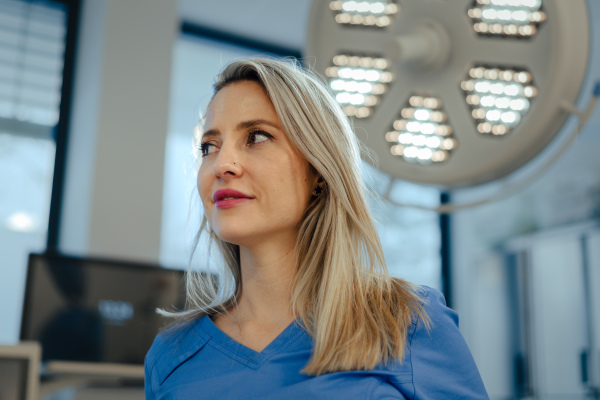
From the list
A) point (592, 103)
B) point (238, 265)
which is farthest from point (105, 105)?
point (592, 103)

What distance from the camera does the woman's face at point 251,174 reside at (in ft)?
3.58

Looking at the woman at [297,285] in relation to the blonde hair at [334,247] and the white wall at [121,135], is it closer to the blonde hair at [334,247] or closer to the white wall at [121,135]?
the blonde hair at [334,247]

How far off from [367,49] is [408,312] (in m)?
0.42

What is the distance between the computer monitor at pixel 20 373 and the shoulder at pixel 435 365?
1399 mm

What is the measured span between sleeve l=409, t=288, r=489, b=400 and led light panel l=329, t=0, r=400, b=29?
46cm

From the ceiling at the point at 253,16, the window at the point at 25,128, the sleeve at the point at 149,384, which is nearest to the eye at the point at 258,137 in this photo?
the sleeve at the point at 149,384

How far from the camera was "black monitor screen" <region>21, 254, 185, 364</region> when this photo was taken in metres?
2.45

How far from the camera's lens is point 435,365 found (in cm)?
102

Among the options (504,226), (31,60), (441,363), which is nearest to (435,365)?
(441,363)

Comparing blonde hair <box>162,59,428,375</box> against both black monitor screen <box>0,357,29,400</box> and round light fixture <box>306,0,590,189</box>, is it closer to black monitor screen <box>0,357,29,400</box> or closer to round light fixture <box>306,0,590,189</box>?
round light fixture <box>306,0,590,189</box>

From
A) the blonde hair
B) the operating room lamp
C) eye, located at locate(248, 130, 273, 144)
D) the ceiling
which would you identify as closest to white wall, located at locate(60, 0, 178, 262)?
the ceiling

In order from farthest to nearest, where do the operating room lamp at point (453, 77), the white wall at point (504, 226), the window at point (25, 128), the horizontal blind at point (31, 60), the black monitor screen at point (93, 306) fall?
the white wall at point (504, 226), the horizontal blind at point (31, 60), the window at point (25, 128), the black monitor screen at point (93, 306), the operating room lamp at point (453, 77)

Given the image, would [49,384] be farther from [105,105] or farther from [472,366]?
[472,366]

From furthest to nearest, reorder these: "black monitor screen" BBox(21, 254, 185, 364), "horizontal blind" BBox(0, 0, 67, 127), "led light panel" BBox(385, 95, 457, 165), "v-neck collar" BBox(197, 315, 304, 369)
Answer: "horizontal blind" BBox(0, 0, 67, 127) → "black monitor screen" BBox(21, 254, 185, 364) → "v-neck collar" BBox(197, 315, 304, 369) → "led light panel" BBox(385, 95, 457, 165)
